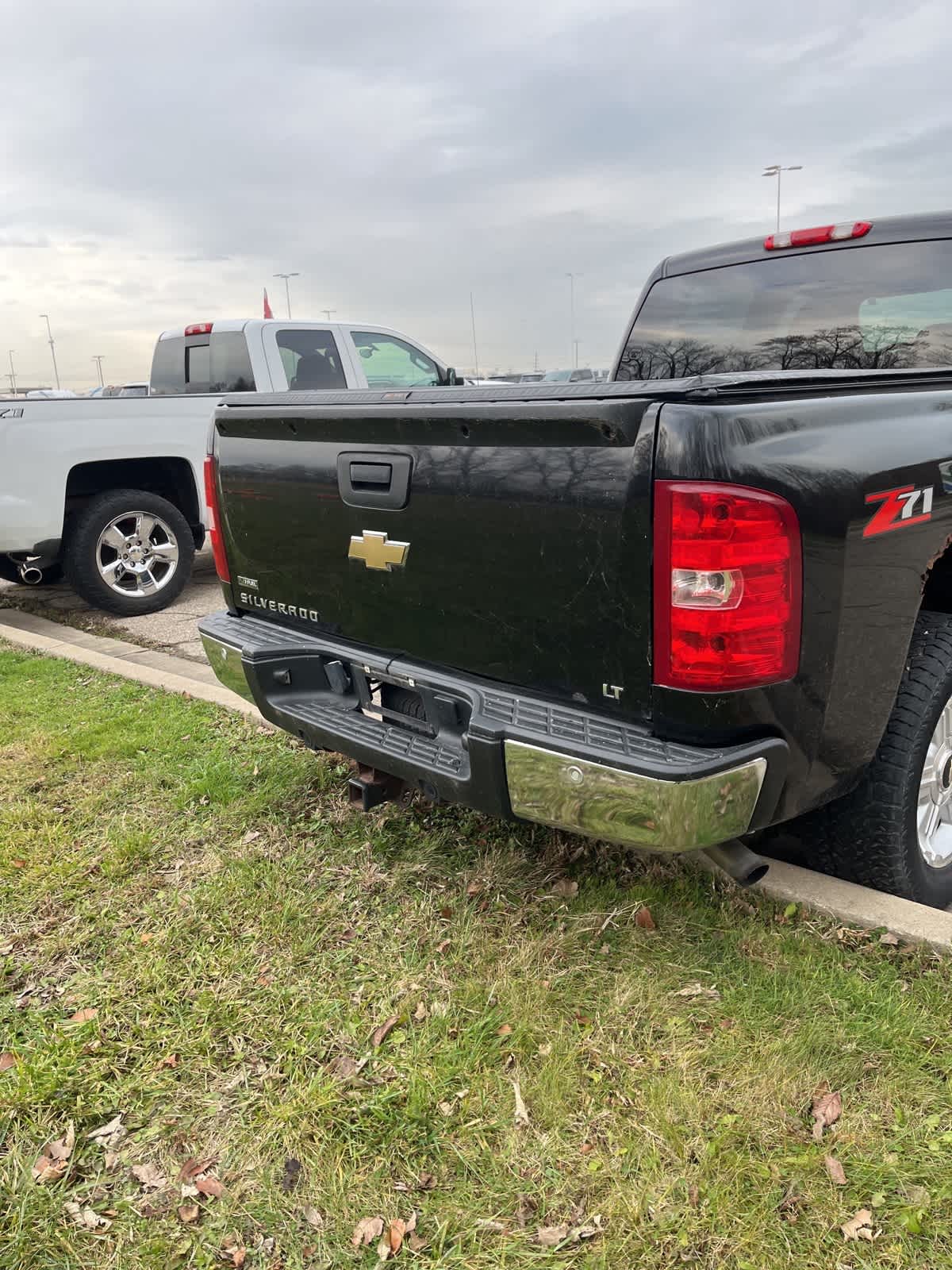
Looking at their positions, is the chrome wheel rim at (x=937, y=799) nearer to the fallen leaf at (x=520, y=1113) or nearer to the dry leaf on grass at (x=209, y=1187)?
the fallen leaf at (x=520, y=1113)

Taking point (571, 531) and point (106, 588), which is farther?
point (106, 588)

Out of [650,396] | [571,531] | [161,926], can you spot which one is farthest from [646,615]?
[161,926]

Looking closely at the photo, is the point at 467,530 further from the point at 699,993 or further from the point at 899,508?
the point at 699,993

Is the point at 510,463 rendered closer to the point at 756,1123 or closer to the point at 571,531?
the point at 571,531

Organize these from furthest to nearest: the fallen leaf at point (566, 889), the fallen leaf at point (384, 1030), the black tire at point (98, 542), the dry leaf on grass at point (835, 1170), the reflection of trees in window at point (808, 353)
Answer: the black tire at point (98, 542)
the reflection of trees in window at point (808, 353)
the fallen leaf at point (566, 889)
the fallen leaf at point (384, 1030)
the dry leaf on grass at point (835, 1170)

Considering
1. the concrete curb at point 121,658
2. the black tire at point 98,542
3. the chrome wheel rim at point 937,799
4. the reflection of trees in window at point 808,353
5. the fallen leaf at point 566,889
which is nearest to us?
the chrome wheel rim at point 937,799

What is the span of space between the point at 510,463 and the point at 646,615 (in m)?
0.53

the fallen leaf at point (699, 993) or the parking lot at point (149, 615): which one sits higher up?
the fallen leaf at point (699, 993)

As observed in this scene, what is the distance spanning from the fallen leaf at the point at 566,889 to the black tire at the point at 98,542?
4833 millimetres

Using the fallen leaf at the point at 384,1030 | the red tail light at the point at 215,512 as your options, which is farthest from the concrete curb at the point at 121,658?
the fallen leaf at the point at 384,1030

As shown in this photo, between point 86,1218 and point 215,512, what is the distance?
225 cm

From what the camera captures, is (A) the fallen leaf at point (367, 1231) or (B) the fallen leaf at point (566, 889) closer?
(A) the fallen leaf at point (367, 1231)

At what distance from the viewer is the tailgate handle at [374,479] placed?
273 centimetres

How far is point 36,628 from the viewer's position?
22.2ft
